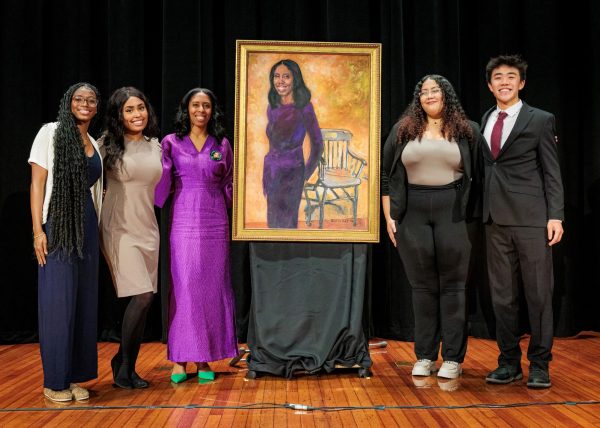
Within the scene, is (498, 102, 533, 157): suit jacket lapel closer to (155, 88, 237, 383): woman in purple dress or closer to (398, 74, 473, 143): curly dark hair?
(398, 74, 473, 143): curly dark hair

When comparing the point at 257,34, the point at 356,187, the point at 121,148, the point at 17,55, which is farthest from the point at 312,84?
the point at 17,55

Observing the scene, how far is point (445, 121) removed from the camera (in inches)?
154

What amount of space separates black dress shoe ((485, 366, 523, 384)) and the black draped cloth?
693 millimetres

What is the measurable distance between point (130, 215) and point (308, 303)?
115cm

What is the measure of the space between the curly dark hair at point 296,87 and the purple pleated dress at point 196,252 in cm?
44

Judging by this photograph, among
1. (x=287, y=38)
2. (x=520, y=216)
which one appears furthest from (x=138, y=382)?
(x=287, y=38)

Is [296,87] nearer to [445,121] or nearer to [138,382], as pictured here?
[445,121]

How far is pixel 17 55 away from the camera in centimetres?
534

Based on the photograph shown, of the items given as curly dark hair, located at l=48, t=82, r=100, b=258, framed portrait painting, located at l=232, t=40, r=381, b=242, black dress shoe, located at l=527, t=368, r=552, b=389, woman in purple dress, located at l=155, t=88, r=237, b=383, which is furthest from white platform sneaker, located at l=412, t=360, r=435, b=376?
curly dark hair, located at l=48, t=82, r=100, b=258

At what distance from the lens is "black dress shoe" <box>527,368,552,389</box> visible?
12.2ft

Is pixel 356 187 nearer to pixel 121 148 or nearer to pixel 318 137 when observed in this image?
pixel 318 137

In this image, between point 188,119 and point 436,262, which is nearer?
point 436,262

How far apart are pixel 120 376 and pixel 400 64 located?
3059 millimetres

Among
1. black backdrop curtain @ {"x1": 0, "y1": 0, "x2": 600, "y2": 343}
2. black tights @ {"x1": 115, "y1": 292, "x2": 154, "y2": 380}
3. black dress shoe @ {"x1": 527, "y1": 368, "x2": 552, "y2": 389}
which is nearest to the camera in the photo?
black dress shoe @ {"x1": 527, "y1": 368, "x2": 552, "y2": 389}
